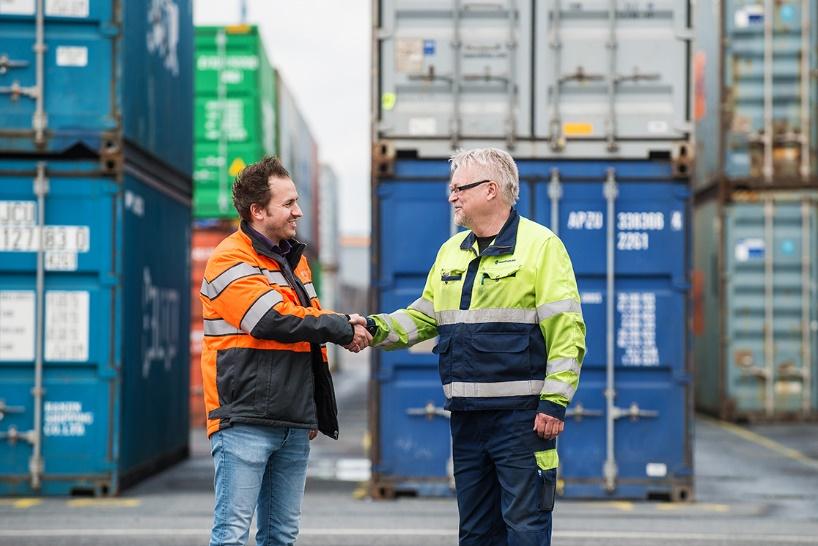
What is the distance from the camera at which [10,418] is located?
33.0 ft

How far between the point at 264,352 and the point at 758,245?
13098 millimetres

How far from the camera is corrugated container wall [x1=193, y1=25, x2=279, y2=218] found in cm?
1728

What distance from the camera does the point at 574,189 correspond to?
10062 millimetres

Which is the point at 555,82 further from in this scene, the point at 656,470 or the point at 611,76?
the point at 656,470

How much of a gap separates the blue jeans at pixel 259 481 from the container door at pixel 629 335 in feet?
15.9

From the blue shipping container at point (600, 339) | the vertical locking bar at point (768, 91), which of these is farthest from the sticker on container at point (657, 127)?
the vertical locking bar at point (768, 91)

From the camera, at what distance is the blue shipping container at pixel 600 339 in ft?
32.8

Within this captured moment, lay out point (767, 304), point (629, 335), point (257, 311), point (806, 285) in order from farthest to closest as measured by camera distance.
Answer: point (767, 304) → point (806, 285) → point (629, 335) → point (257, 311)

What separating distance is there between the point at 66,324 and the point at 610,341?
4092 millimetres

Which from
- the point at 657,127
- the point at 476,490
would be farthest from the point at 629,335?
the point at 476,490

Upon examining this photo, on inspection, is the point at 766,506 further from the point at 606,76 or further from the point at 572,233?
the point at 606,76

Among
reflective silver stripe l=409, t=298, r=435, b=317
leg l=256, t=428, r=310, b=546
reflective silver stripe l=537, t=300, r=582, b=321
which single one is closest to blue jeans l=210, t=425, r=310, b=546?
leg l=256, t=428, r=310, b=546

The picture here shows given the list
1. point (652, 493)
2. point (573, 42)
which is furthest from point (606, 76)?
point (652, 493)

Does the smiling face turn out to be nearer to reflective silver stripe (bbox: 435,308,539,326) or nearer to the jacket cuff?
reflective silver stripe (bbox: 435,308,539,326)
